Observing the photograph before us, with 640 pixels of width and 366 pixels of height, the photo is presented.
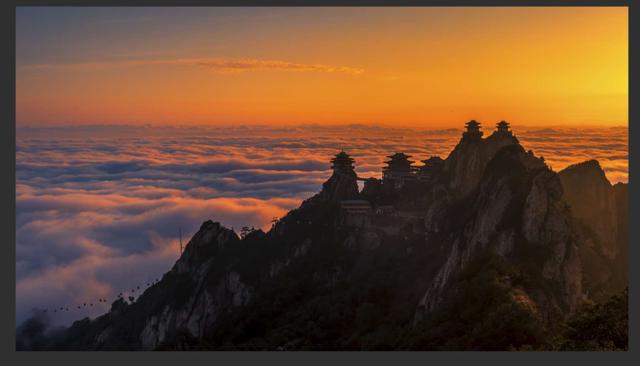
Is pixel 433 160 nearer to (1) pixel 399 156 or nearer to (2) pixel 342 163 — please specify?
(1) pixel 399 156

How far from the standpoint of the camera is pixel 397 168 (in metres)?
60.1

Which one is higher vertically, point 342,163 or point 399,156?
point 399,156

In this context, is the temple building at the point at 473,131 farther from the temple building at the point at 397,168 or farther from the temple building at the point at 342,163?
the temple building at the point at 342,163

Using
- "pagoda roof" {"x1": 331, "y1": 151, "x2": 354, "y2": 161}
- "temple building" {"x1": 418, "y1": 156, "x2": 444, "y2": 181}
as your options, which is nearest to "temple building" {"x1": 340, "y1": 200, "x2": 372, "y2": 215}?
"pagoda roof" {"x1": 331, "y1": 151, "x2": 354, "y2": 161}

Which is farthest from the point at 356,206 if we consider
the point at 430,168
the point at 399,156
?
the point at 430,168

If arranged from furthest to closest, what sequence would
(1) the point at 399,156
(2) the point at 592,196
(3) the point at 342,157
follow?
1. (3) the point at 342,157
2. (1) the point at 399,156
3. (2) the point at 592,196

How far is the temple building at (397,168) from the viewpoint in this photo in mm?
59656

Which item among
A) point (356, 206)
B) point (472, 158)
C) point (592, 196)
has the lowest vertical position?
point (356, 206)

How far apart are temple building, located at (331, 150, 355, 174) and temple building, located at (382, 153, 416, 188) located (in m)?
3.37

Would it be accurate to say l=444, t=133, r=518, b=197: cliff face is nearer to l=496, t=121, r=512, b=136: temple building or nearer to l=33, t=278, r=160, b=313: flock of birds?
l=496, t=121, r=512, b=136: temple building

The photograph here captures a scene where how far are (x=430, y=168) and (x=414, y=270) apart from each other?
1440 centimetres

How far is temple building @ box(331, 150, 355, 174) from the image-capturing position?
62094 millimetres

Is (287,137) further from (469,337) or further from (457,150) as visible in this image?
(469,337)

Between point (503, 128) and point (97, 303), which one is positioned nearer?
point (503, 128)
